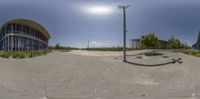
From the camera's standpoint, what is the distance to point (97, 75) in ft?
62.4

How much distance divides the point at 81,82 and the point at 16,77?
5121 millimetres

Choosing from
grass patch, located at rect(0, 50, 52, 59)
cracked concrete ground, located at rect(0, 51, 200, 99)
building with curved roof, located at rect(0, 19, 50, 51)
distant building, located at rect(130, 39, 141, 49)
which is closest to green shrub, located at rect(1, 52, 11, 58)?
grass patch, located at rect(0, 50, 52, 59)

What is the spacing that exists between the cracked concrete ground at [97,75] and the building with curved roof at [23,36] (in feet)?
5.27

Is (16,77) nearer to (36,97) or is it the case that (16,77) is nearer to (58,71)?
(58,71)

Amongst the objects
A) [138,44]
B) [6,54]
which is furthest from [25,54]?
[138,44]

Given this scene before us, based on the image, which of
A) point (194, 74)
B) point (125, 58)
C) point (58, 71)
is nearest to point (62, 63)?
point (58, 71)

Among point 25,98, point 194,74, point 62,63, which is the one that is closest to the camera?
point 25,98

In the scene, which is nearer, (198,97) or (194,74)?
(198,97)

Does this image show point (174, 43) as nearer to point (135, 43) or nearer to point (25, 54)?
point (135, 43)

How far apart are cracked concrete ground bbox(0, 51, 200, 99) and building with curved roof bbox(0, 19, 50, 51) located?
1.61 meters

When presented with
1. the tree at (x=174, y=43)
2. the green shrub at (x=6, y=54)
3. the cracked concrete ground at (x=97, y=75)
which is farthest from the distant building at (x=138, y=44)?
the green shrub at (x=6, y=54)

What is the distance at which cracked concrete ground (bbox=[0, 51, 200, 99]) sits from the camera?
48.8ft

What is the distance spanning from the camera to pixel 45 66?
65.3 feet

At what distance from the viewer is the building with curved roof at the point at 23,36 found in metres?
14.5
